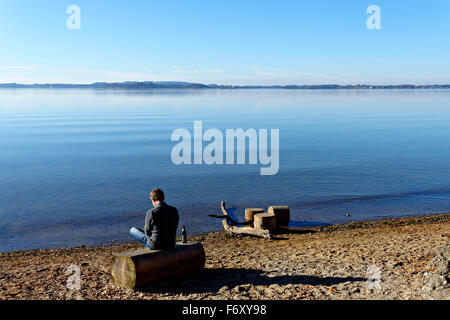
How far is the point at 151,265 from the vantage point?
9094 mm

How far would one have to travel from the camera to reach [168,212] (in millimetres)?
9039

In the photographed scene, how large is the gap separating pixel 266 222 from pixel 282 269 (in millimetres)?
4326

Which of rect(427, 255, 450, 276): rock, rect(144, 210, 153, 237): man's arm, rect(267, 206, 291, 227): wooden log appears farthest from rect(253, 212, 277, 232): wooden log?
rect(144, 210, 153, 237): man's arm

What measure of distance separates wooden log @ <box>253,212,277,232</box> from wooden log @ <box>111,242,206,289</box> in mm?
5164

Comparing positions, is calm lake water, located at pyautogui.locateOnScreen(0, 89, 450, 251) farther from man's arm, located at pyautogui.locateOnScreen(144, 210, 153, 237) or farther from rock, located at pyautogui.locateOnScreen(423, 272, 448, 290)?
rock, located at pyautogui.locateOnScreen(423, 272, 448, 290)

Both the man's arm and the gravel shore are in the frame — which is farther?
the man's arm

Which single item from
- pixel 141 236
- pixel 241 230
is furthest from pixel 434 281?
pixel 241 230

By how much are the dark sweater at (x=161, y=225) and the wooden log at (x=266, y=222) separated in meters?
5.87

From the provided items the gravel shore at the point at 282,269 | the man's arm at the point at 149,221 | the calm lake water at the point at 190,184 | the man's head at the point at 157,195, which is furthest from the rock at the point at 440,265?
the calm lake water at the point at 190,184

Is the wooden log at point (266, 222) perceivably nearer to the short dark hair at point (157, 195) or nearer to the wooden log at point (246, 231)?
the wooden log at point (246, 231)

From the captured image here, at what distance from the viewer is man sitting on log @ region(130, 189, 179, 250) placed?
8961 millimetres

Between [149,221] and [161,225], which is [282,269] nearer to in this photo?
[161,225]
